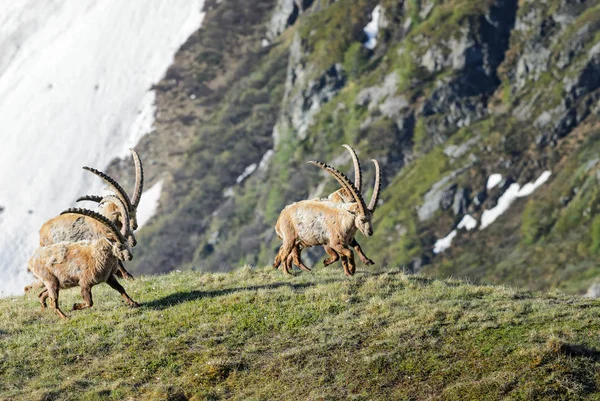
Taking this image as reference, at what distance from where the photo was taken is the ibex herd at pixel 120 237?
87.8ft

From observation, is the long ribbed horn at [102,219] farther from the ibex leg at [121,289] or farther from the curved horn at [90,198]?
the curved horn at [90,198]

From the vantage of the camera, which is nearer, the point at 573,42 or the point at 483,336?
the point at 483,336

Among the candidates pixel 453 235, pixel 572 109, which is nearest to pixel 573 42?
pixel 572 109

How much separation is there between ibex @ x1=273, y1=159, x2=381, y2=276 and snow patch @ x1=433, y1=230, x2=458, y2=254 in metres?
144

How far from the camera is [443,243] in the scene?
577 feet

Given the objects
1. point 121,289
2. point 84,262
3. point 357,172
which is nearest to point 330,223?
point 357,172

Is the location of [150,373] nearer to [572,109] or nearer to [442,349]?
[442,349]

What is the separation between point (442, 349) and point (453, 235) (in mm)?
154984

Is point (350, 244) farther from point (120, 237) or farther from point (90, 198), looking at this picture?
point (90, 198)

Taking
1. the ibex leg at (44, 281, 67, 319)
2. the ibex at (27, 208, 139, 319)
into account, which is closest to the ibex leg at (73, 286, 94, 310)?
the ibex at (27, 208, 139, 319)

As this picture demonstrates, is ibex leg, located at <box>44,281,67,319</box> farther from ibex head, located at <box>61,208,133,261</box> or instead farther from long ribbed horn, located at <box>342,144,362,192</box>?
long ribbed horn, located at <box>342,144,362,192</box>

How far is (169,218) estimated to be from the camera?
195000 mm

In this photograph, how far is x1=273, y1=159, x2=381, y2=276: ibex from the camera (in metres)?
30.1

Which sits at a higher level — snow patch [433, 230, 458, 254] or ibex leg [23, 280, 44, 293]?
snow patch [433, 230, 458, 254]
